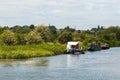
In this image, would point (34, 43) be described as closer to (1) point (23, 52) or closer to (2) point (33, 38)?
(2) point (33, 38)

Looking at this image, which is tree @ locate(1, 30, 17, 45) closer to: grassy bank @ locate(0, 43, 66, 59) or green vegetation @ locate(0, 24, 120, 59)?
green vegetation @ locate(0, 24, 120, 59)

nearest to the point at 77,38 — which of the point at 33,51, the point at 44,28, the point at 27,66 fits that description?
the point at 44,28

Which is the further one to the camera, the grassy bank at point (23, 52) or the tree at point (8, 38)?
the tree at point (8, 38)

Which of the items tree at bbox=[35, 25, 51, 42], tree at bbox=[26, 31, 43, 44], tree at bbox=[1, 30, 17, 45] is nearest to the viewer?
tree at bbox=[1, 30, 17, 45]

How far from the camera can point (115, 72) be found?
51531 mm

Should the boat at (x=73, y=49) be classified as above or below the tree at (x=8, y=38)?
below

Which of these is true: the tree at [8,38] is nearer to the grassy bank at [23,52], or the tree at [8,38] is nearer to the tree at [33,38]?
the tree at [33,38]

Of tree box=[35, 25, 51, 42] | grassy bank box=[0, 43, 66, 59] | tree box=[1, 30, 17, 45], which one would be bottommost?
grassy bank box=[0, 43, 66, 59]

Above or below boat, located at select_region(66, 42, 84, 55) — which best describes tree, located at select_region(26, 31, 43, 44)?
above

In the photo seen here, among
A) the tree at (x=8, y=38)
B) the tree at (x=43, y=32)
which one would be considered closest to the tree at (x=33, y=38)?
the tree at (x=43, y=32)

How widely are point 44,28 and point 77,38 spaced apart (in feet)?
73.7

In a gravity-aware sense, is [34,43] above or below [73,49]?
above

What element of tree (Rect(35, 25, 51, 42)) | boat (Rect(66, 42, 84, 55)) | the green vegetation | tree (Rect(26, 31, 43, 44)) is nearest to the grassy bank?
the green vegetation

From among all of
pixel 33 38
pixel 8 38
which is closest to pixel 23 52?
pixel 8 38
